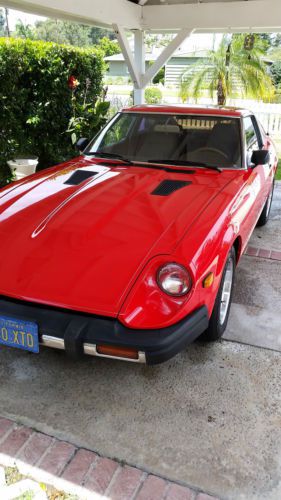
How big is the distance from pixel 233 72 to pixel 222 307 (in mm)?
10307

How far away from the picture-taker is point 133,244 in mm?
2297

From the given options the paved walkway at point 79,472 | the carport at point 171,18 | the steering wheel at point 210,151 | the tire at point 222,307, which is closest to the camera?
the paved walkway at point 79,472

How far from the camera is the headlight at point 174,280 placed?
2.10 metres

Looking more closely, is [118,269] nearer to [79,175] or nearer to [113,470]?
[113,470]

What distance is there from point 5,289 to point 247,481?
4.84ft

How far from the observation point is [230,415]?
7.28 feet

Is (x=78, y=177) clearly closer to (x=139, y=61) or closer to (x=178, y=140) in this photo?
(x=178, y=140)

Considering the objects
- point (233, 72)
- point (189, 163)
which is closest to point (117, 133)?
point (189, 163)

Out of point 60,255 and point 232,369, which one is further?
point 232,369

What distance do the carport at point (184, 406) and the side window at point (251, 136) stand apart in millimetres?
1310

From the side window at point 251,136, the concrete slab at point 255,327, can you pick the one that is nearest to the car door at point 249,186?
the side window at point 251,136

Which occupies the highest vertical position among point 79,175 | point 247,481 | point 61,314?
point 79,175

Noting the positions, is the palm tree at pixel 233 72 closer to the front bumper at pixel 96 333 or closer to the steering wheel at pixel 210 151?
the steering wheel at pixel 210 151

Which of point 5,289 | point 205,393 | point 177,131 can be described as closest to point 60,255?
point 5,289
